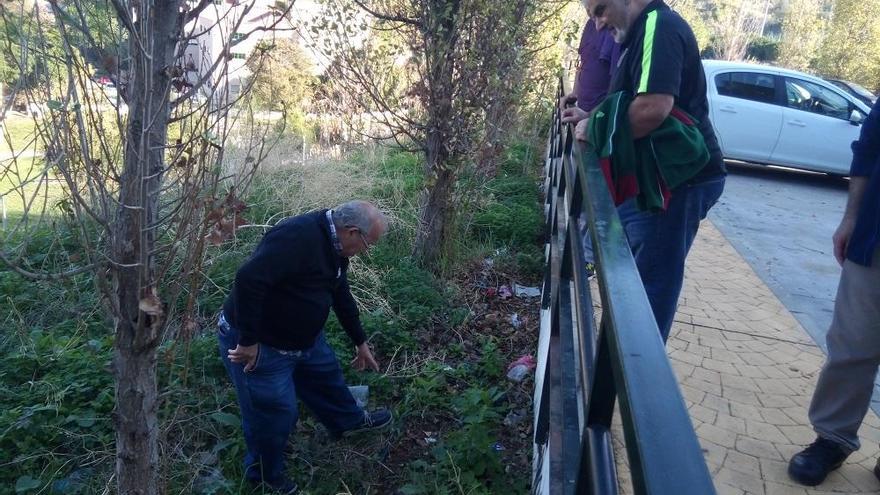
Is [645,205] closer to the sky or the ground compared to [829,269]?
closer to the sky

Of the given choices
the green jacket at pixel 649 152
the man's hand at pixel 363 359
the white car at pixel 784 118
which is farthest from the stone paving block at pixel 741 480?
the white car at pixel 784 118

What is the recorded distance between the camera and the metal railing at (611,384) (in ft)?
2.92

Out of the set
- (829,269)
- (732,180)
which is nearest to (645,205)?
(829,269)

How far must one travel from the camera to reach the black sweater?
10.3ft

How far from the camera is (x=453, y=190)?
568cm

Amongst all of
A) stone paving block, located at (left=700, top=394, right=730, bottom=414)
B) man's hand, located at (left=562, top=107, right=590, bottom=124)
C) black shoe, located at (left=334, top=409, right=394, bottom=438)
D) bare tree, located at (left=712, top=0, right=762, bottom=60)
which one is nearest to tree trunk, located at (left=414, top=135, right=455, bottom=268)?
black shoe, located at (left=334, top=409, right=394, bottom=438)

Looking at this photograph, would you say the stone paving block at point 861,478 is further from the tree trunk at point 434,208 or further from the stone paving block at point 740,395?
the tree trunk at point 434,208

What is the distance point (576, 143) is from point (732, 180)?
853cm

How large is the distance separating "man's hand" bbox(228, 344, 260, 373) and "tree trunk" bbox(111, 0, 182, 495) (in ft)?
2.12

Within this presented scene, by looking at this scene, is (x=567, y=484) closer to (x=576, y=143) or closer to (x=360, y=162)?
(x=576, y=143)

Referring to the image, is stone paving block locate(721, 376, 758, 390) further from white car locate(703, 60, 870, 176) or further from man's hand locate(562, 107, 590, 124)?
white car locate(703, 60, 870, 176)

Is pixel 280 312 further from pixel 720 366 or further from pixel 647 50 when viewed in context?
pixel 720 366

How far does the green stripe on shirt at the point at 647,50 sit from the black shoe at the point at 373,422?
7.57 feet

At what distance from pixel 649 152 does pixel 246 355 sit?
2001 millimetres
